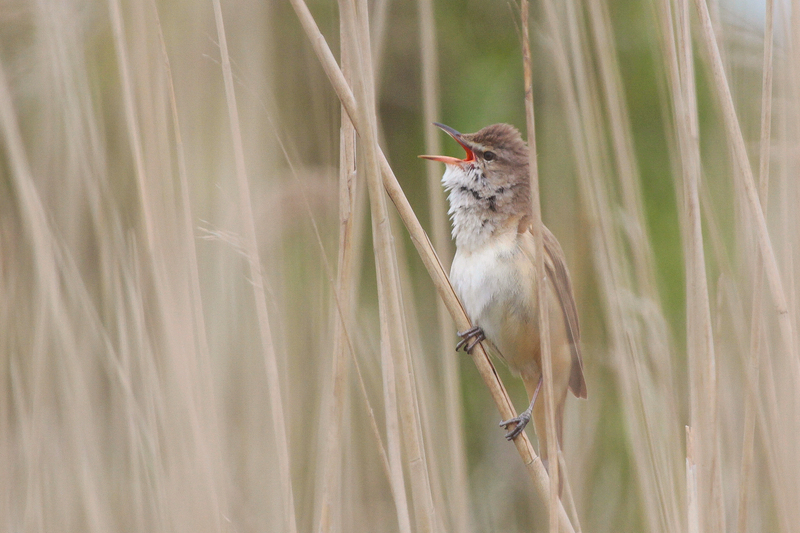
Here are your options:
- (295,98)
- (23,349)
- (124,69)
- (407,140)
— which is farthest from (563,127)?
(23,349)

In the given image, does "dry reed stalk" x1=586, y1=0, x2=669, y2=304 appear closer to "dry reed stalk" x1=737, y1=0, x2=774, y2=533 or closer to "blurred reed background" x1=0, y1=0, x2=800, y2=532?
"blurred reed background" x1=0, y1=0, x2=800, y2=532

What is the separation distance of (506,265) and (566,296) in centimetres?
29

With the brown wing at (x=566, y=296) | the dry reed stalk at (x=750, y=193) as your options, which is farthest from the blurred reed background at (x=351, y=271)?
the brown wing at (x=566, y=296)

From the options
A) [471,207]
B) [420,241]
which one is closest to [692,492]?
[420,241]

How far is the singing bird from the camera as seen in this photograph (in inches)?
86.7

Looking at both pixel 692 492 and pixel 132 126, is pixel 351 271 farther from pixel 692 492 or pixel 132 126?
pixel 692 492

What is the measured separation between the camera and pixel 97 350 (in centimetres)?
203

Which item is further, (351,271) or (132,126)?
(132,126)

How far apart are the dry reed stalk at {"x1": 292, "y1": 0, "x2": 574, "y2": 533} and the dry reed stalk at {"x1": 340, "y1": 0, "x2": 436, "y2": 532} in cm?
4

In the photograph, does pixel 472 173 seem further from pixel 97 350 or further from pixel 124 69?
pixel 97 350

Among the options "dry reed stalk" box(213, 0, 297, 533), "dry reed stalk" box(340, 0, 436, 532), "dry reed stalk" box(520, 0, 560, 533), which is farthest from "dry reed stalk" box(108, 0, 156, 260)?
"dry reed stalk" box(520, 0, 560, 533)

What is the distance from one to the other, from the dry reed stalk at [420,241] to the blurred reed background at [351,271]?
6 cm

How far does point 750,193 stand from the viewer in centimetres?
149

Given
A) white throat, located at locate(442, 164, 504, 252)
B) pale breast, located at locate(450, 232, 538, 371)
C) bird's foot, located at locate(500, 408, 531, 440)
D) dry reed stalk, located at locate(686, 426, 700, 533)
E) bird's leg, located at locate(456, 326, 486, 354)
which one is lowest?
dry reed stalk, located at locate(686, 426, 700, 533)
